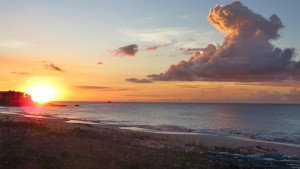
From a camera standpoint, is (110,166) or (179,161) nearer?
(110,166)

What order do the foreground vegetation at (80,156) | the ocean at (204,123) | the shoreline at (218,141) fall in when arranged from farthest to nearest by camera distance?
the ocean at (204,123), the shoreline at (218,141), the foreground vegetation at (80,156)

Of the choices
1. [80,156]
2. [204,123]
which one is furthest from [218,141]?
[204,123]

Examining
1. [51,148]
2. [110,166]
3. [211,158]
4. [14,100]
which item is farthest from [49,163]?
[14,100]

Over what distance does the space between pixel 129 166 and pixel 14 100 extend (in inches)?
7644

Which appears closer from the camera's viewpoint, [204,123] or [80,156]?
[80,156]

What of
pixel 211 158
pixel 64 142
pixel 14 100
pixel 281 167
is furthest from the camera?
pixel 14 100

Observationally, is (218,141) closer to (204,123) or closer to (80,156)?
(80,156)

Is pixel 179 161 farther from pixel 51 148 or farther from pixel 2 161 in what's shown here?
pixel 2 161

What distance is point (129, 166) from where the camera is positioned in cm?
1612

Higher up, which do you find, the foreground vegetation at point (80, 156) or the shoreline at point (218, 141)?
the foreground vegetation at point (80, 156)

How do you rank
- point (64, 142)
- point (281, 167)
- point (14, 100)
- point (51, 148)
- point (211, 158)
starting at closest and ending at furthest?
point (281, 167) → point (211, 158) → point (51, 148) → point (64, 142) → point (14, 100)

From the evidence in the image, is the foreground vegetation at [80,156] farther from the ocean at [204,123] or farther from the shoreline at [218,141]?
the ocean at [204,123]

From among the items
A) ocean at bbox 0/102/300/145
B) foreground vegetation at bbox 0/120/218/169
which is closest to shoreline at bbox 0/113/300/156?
ocean at bbox 0/102/300/145

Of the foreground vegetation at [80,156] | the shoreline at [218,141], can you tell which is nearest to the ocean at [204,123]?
the shoreline at [218,141]
